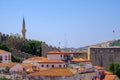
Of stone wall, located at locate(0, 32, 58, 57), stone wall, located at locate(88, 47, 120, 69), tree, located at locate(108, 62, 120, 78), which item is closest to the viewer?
tree, located at locate(108, 62, 120, 78)

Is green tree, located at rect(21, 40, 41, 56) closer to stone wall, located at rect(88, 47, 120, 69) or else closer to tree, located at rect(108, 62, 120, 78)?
stone wall, located at rect(88, 47, 120, 69)

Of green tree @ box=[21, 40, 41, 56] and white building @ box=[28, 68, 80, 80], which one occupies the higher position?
green tree @ box=[21, 40, 41, 56]

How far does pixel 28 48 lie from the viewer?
170 ft

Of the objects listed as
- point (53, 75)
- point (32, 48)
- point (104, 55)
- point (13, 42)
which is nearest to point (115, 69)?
point (104, 55)

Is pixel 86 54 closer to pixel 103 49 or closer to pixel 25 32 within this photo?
pixel 103 49

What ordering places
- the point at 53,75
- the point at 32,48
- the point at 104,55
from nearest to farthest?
1. the point at 53,75
2. the point at 32,48
3. the point at 104,55

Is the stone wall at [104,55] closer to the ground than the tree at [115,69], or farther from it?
farther from it

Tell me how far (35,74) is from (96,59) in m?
26.6

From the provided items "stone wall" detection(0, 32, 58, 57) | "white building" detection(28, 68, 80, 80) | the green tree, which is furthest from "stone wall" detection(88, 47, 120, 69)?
"white building" detection(28, 68, 80, 80)

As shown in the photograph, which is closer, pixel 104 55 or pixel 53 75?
pixel 53 75

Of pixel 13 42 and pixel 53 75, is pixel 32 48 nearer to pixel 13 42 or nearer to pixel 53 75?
pixel 13 42

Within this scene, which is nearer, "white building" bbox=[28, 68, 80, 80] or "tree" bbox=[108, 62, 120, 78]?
"white building" bbox=[28, 68, 80, 80]

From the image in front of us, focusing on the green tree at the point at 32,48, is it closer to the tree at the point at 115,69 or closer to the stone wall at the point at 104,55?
the stone wall at the point at 104,55

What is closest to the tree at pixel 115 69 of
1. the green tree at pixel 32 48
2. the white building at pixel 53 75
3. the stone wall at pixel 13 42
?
the stone wall at pixel 13 42
